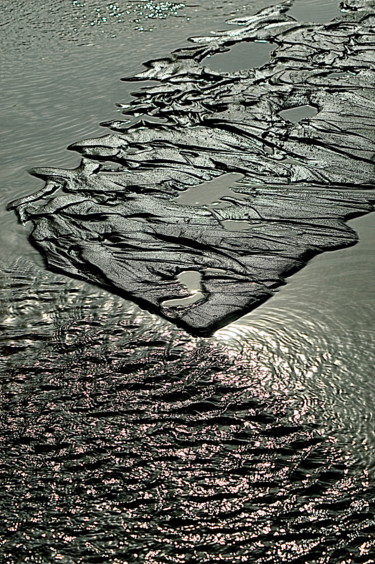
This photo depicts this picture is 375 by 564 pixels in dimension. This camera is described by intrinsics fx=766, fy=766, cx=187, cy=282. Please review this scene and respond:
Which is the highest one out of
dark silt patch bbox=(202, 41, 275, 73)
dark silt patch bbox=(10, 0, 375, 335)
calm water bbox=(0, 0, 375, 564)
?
dark silt patch bbox=(202, 41, 275, 73)

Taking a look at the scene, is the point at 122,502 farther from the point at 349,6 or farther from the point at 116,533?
the point at 349,6

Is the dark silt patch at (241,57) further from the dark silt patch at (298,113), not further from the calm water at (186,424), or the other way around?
the calm water at (186,424)

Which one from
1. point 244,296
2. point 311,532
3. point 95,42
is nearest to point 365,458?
point 311,532

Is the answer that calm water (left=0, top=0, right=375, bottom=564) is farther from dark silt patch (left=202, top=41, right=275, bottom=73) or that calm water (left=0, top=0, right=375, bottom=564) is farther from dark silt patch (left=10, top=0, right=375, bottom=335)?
dark silt patch (left=202, top=41, right=275, bottom=73)

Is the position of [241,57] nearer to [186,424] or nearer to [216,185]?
[216,185]

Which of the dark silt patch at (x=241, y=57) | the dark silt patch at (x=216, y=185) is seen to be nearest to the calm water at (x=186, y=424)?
the dark silt patch at (x=216, y=185)

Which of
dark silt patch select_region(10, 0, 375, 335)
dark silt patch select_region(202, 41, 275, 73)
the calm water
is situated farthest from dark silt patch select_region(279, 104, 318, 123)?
the calm water
